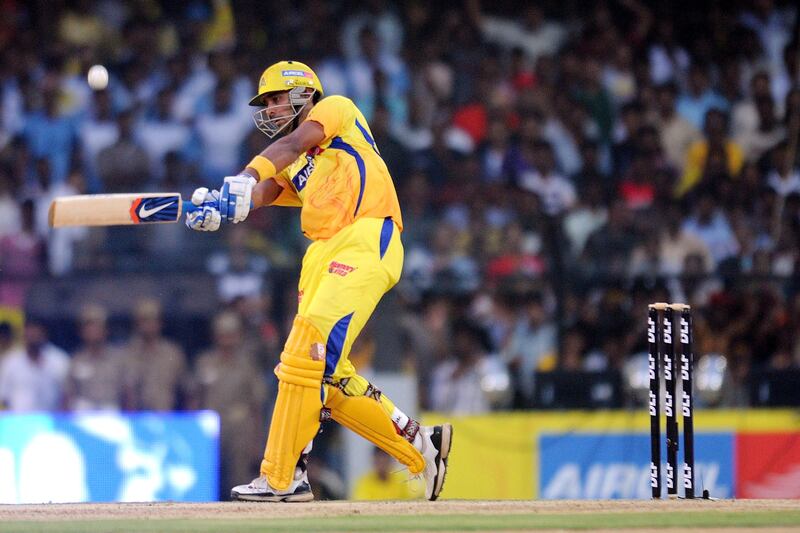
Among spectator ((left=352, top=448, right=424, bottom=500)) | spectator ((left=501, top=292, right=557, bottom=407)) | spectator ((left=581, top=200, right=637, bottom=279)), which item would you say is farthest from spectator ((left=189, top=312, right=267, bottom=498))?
spectator ((left=581, top=200, right=637, bottom=279))

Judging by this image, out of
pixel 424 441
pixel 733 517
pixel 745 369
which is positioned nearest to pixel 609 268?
pixel 745 369

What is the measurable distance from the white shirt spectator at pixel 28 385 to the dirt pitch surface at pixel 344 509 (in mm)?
4238

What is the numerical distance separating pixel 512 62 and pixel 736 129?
91.9 inches

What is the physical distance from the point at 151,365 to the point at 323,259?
4.27 metres

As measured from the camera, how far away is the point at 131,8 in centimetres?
1355

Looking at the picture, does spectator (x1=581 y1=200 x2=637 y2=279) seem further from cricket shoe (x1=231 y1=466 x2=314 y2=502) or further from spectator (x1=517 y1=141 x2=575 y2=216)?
Answer: cricket shoe (x1=231 y1=466 x2=314 y2=502)

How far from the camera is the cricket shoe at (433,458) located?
6469mm

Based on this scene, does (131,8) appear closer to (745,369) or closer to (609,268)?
(609,268)

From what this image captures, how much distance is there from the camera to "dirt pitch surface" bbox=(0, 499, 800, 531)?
5.60 metres

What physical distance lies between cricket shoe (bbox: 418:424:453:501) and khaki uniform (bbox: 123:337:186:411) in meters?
3.92

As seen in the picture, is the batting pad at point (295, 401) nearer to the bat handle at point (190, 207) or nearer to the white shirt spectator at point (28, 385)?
the bat handle at point (190, 207)

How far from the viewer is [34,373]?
33.7 ft

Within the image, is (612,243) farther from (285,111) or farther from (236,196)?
(236,196)

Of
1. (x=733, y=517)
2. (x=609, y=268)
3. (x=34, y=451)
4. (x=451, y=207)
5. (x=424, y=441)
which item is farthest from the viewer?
(x=451, y=207)
